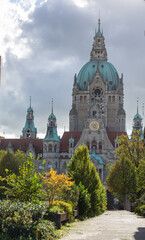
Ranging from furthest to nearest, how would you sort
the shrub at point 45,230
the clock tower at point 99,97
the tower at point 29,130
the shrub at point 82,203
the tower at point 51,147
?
the tower at point 29,130 → the clock tower at point 99,97 → the tower at point 51,147 → the shrub at point 82,203 → the shrub at point 45,230

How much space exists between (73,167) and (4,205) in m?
21.5

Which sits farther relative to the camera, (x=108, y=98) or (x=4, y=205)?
(x=108, y=98)

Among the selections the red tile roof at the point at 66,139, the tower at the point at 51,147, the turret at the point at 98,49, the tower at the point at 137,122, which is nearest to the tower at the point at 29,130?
the red tile roof at the point at 66,139

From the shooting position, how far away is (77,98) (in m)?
130

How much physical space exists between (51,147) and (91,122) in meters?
13.7

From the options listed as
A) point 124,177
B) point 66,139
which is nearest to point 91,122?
point 66,139

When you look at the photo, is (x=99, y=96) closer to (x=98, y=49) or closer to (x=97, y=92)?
(x=97, y=92)

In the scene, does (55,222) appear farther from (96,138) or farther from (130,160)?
(96,138)

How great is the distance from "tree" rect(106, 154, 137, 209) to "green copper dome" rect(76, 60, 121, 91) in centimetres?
6973

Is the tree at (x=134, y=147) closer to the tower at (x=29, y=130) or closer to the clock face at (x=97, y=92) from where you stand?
the clock face at (x=97, y=92)

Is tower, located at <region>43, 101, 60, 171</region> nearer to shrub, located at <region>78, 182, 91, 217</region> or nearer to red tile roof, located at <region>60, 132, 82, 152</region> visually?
red tile roof, located at <region>60, 132, 82, 152</region>

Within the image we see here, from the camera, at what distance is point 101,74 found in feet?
426

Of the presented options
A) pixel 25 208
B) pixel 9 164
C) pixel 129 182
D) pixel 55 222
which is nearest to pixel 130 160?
pixel 129 182

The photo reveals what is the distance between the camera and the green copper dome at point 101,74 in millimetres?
129875
